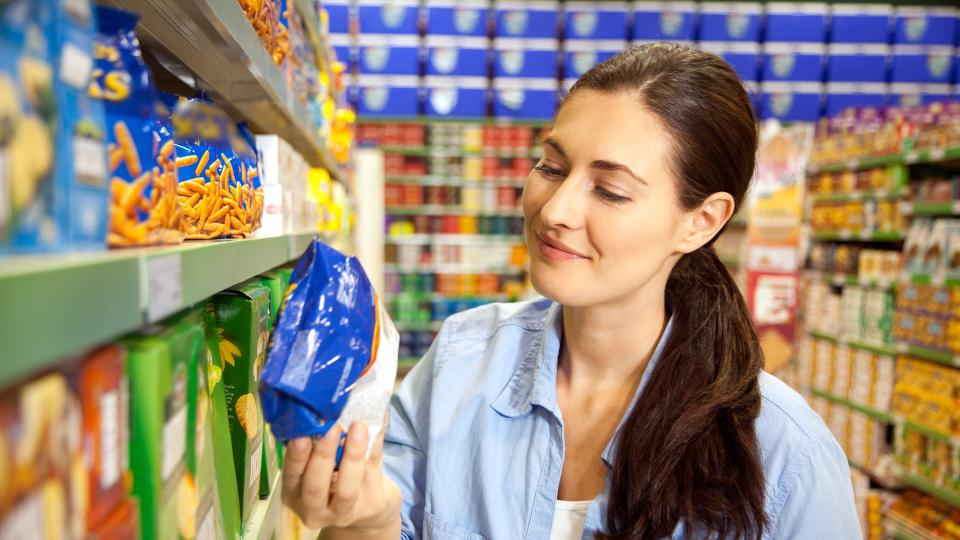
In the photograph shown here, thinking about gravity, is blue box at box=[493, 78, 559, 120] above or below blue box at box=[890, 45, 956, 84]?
below

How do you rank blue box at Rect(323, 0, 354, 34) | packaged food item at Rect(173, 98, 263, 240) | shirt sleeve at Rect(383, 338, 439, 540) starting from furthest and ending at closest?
blue box at Rect(323, 0, 354, 34) → shirt sleeve at Rect(383, 338, 439, 540) → packaged food item at Rect(173, 98, 263, 240)

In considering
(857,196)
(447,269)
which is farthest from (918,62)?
(447,269)

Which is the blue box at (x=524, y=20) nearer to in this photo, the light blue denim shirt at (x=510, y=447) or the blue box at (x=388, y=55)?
the blue box at (x=388, y=55)

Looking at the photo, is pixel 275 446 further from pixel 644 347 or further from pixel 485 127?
pixel 485 127

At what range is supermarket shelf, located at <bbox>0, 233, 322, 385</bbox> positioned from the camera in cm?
39

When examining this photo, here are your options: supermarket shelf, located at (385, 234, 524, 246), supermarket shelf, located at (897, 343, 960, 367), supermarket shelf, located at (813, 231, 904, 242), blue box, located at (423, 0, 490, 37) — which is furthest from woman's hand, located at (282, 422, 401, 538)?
blue box, located at (423, 0, 490, 37)

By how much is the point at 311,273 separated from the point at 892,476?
401 centimetres

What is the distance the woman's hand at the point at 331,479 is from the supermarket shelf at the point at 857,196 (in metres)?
3.96

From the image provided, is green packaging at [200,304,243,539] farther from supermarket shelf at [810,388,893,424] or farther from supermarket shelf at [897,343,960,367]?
supermarket shelf at [810,388,893,424]

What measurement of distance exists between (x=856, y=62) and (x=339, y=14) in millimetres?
5101

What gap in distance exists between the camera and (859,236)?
4.29 metres

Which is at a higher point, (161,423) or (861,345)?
(161,423)

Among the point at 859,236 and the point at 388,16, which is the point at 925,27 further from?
the point at 388,16

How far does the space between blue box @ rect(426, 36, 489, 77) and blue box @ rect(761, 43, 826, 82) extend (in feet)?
9.27
